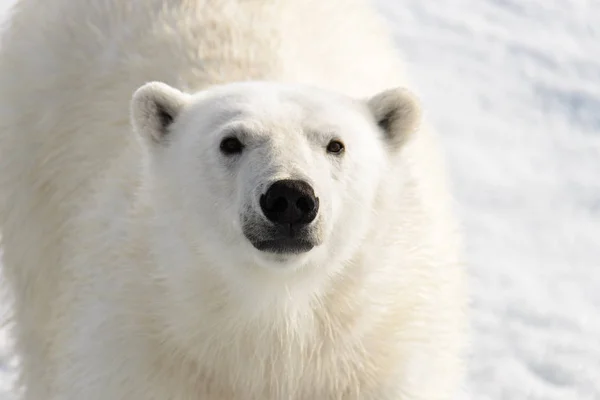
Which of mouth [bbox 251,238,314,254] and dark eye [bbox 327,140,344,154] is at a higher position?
dark eye [bbox 327,140,344,154]

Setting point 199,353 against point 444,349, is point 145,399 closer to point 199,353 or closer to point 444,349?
point 199,353

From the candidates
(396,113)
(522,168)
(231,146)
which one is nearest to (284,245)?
(231,146)

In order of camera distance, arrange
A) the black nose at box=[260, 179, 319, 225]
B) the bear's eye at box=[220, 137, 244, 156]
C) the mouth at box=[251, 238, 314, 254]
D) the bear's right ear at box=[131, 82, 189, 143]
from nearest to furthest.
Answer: the black nose at box=[260, 179, 319, 225]
the mouth at box=[251, 238, 314, 254]
the bear's eye at box=[220, 137, 244, 156]
the bear's right ear at box=[131, 82, 189, 143]

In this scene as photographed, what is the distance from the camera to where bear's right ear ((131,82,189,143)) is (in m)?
Answer: 3.58

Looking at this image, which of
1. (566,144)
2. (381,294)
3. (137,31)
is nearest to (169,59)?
(137,31)

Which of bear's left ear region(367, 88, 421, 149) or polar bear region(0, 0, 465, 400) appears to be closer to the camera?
polar bear region(0, 0, 465, 400)

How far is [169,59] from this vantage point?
13.8 feet

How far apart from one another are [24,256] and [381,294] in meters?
1.66

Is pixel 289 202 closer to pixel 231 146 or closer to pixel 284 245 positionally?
pixel 284 245

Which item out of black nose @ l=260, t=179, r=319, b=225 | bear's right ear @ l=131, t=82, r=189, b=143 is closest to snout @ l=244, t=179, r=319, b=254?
black nose @ l=260, t=179, r=319, b=225

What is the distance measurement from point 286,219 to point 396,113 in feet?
2.42

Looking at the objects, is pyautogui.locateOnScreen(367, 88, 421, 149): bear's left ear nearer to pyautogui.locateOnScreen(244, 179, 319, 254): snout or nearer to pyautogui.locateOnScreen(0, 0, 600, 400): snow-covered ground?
pyautogui.locateOnScreen(244, 179, 319, 254): snout

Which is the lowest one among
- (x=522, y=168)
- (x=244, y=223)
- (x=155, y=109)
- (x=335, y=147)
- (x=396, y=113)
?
(x=244, y=223)

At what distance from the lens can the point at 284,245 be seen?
10.3 feet
